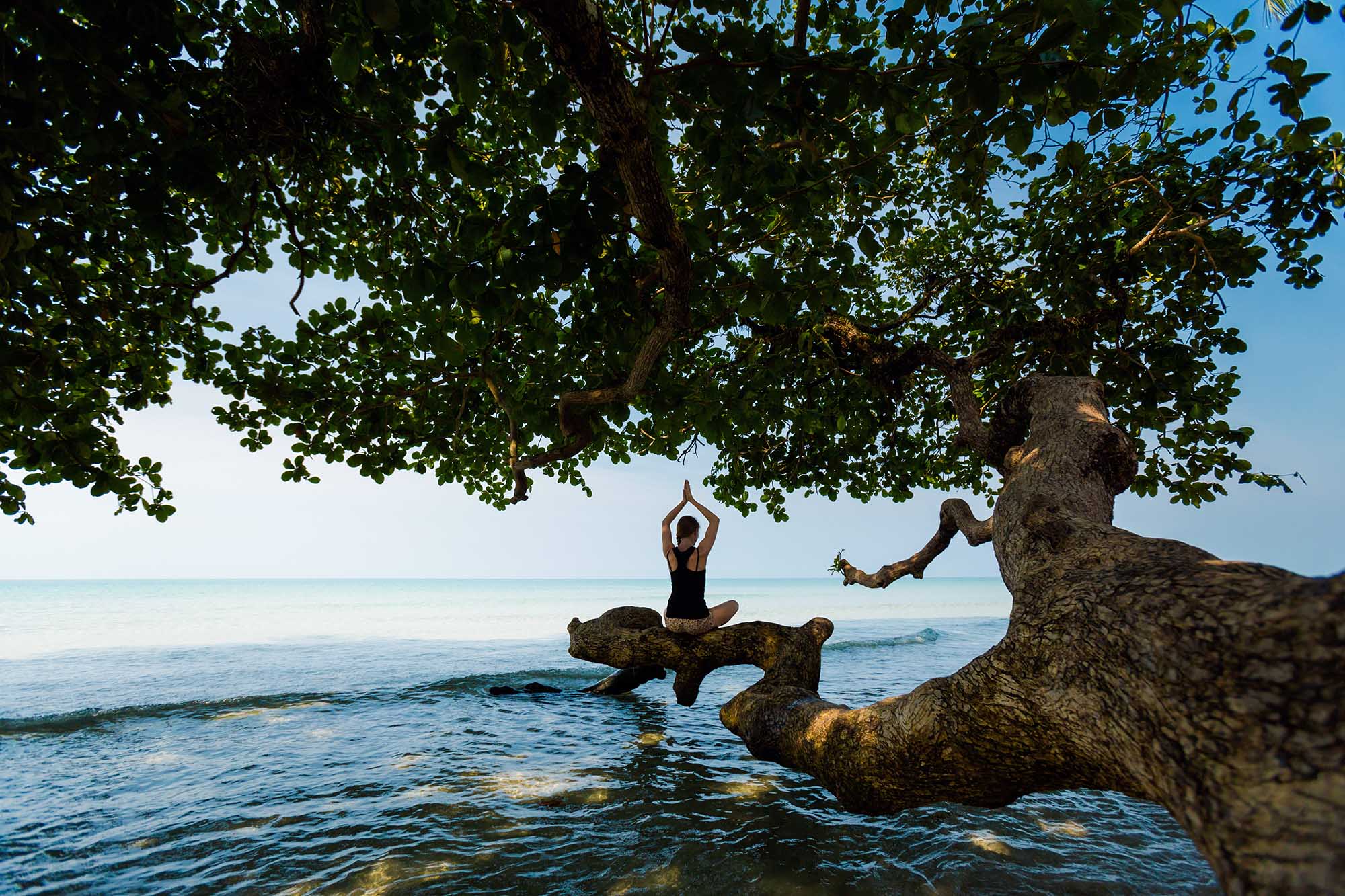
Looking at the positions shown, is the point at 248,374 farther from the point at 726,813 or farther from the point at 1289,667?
the point at 1289,667

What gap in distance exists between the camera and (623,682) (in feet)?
44.8

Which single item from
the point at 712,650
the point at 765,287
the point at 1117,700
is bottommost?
the point at 712,650

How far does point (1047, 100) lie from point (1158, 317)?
537 centimetres

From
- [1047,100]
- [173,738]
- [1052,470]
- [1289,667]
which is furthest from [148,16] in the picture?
[173,738]

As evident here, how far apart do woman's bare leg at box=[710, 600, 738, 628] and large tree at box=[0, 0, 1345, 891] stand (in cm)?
29

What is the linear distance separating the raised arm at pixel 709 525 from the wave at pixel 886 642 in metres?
18.2

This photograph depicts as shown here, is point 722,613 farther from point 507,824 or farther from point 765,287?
point 765,287

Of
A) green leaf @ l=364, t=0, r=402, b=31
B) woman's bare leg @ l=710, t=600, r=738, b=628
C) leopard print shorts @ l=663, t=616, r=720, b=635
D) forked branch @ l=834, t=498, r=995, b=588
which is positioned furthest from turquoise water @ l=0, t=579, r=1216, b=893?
green leaf @ l=364, t=0, r=402, b=31

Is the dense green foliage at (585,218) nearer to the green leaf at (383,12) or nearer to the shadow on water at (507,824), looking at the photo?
the green leaf at (383,12)

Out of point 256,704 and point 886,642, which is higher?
point 256,704

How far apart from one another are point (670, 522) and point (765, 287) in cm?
474

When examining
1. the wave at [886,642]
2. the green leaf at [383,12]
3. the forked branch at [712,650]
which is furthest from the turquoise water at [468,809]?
the wave at [886,642]

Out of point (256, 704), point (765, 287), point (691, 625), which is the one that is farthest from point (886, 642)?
point (765, 287)

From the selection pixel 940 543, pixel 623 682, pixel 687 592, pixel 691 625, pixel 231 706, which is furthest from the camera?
pixel 623 682
